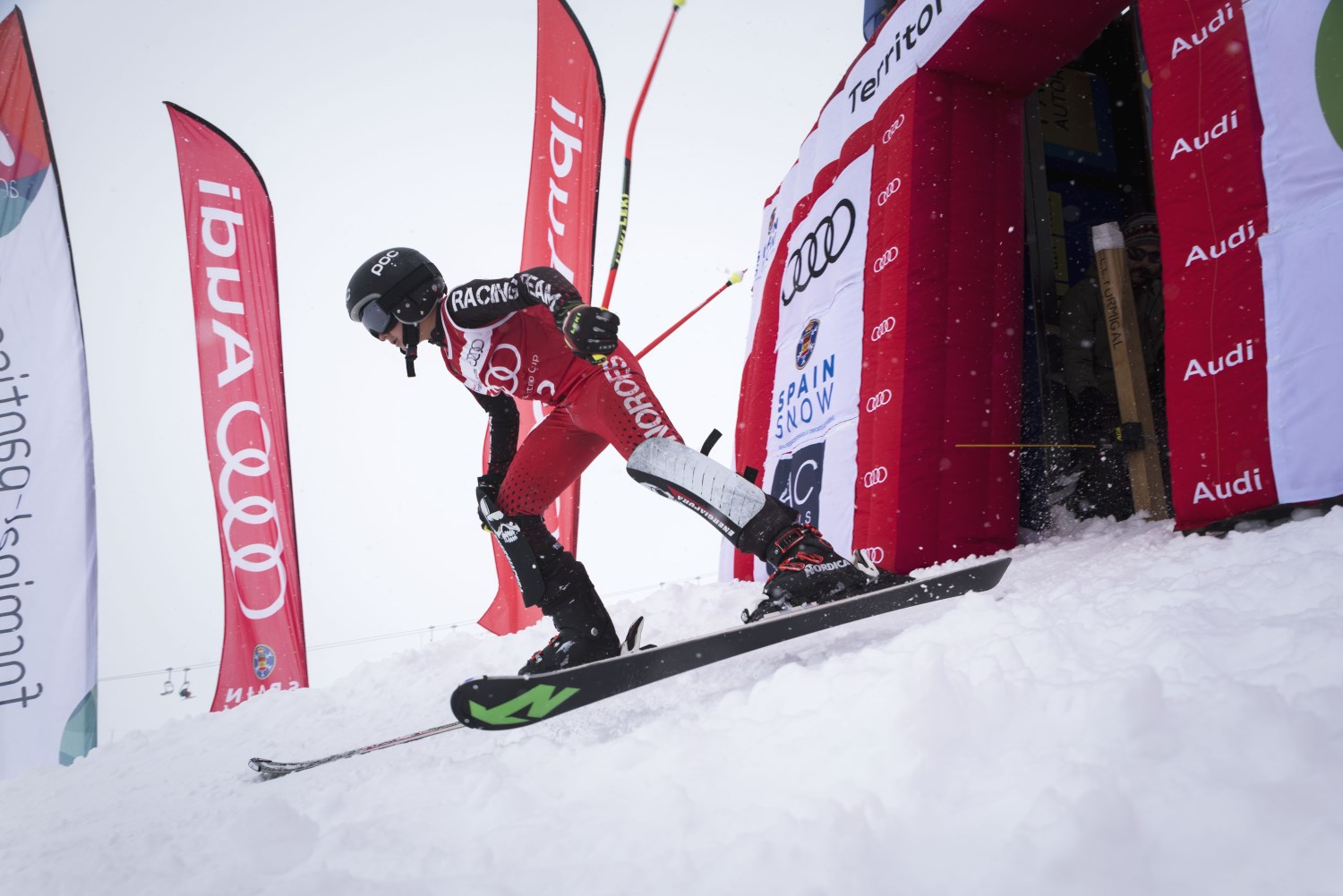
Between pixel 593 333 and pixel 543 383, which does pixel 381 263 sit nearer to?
pixel 543 383

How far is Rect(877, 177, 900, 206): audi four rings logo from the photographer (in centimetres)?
417

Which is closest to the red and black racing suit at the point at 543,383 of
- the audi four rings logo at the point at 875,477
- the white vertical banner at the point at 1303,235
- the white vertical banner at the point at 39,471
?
the audi four rings logo at the point at 875,477

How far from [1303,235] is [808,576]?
1.96 m

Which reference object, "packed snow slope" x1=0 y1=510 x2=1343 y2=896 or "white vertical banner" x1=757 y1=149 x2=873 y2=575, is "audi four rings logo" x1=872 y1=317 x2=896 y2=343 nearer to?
"white vertical banner" x1=757 y1=149 x2=873 y2=575

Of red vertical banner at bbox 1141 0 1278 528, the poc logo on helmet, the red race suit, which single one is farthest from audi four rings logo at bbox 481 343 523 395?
red vertical banner at bbox 1141 0 1278 528

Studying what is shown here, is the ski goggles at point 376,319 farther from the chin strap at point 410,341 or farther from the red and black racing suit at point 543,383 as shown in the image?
the red and black racing suit at point 543,383

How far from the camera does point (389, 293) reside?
287cm

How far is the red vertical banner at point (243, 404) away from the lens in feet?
21.2

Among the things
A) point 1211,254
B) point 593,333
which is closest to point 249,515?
point 593,333

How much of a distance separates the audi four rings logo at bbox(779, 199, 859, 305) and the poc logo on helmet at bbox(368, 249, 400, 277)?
301 cm

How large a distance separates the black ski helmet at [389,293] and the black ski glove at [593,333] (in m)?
0.89

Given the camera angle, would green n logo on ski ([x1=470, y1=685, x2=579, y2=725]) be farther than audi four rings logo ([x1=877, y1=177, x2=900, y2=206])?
No

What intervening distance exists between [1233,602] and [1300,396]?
131 centimetres

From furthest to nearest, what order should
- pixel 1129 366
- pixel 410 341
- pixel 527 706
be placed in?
pixel 1129 366 → pixel 410 341 → pixel 527 706
